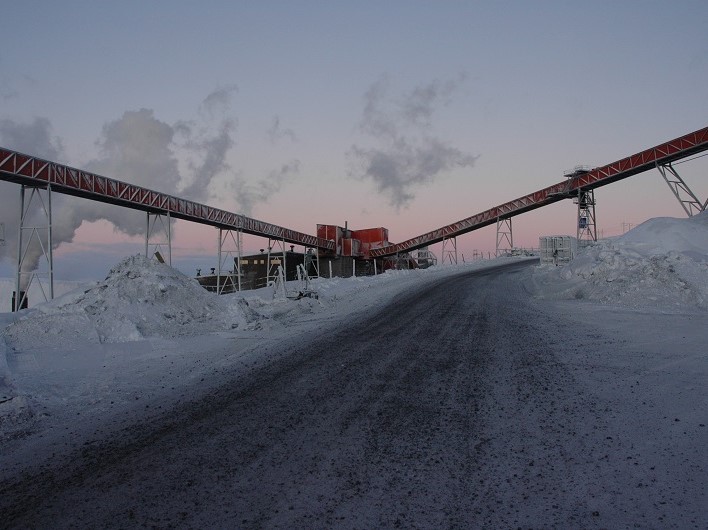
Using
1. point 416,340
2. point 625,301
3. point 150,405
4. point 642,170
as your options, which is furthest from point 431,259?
point 150,405

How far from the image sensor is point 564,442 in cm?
493

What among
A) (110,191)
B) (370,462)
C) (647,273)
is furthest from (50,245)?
(647,273)

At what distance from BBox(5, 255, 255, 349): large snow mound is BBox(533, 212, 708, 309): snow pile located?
13143mm

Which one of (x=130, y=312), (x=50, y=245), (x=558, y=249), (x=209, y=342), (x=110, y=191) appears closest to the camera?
(x=209, y=342)

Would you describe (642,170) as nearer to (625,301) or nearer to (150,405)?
(625,301)

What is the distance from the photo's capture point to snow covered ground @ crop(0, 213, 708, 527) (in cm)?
602

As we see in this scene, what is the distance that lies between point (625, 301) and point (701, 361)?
297 inches

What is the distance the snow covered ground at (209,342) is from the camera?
602 centimetres

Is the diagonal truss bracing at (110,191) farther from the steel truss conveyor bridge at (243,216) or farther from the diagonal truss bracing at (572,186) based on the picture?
the diagonal truss bracing at (572,186)

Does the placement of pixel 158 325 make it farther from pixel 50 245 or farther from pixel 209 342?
pixel 50 245

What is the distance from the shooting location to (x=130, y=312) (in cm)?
1184

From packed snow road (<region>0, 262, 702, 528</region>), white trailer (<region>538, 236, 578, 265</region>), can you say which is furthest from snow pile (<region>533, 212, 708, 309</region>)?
packed snow road (<region>0, 262, 702, 528</region>)

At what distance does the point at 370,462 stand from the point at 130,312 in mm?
9646

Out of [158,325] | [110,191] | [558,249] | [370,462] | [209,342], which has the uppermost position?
[110,191]
